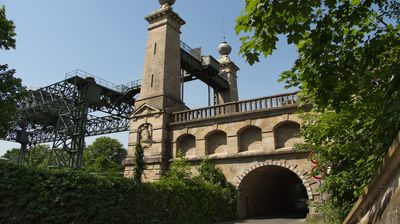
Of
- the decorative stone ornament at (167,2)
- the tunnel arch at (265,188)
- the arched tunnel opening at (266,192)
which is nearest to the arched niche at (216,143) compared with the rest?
the tunnel arch at (265,188)

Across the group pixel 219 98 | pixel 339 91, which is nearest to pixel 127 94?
pixel 219 98

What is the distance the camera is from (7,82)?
14766 millimetres

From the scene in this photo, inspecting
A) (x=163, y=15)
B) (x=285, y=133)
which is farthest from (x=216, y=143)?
(x=163, y=15)

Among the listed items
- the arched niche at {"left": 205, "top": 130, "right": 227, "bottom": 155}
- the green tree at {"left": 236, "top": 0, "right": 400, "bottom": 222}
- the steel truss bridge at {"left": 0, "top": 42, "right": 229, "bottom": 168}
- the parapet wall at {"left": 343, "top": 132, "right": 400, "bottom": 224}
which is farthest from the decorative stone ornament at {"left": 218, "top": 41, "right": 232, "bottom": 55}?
the parapet wall at {"left": 343, "top": 132, "right": 400, "bottom": 224}

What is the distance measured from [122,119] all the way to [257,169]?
24688mm

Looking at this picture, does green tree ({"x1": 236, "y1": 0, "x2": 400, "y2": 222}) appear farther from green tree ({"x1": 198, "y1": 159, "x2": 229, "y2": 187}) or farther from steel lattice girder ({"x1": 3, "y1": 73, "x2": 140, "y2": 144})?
steel lattice girder ({"x1": 3, "y1": 73, "x2": 140, "y2": 144})

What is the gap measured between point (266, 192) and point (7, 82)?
18.6 meters

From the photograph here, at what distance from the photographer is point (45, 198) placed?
11.8 metres

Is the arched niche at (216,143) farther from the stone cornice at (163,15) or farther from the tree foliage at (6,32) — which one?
the tree foliage at (6,32)

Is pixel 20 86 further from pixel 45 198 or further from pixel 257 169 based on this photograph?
pixel 257 169

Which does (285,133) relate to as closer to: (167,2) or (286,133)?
(286,133)

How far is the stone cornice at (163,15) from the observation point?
25.9m

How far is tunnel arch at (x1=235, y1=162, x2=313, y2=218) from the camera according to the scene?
2050cm

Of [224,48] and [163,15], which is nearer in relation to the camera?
[163,15]
